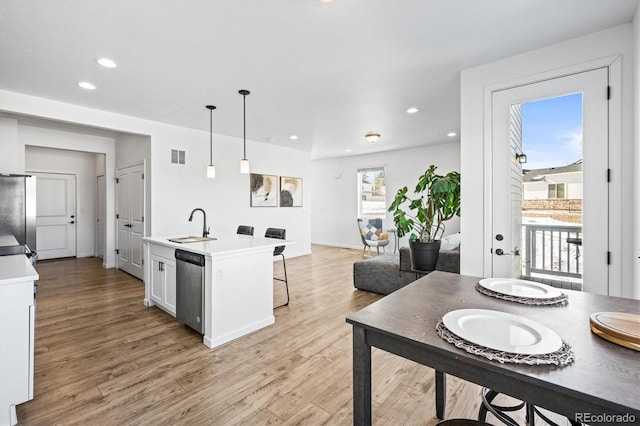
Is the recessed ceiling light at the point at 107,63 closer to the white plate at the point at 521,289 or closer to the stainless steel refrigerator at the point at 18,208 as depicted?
the stainless steel refrigerator at the point at 18,208

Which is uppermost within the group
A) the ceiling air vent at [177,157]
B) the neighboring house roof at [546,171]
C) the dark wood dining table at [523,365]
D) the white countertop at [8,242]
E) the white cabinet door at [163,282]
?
the ceiling air vent at [177,157]

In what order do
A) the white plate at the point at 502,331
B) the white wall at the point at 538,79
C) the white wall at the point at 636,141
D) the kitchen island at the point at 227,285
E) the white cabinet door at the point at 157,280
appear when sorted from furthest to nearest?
1. the white cabinet door at the point at 157,280
2. the kitchen island at the point at 227,285
3. the white wall at the point at 538,79
4. the white wall at the point at 636,141
5. the white plate at the point at 502,331

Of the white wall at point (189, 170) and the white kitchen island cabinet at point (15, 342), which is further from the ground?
the white wall at point (189, 170)

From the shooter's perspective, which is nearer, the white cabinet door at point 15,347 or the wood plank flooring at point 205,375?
the white cabinet door at point 15,347

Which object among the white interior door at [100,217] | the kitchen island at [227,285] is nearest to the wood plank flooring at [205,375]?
the kitchen island at [227,285]

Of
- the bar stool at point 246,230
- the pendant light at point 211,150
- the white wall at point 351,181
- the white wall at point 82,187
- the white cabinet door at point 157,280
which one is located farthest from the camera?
the white wall at point 351,181

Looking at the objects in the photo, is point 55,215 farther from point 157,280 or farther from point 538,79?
point 538,79

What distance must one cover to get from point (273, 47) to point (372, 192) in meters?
5.68

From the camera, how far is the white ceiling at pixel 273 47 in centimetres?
195

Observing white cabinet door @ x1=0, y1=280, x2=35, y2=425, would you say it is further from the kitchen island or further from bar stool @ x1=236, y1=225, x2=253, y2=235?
bar stool @ x1=236, y1=225, x2=253, y2=235

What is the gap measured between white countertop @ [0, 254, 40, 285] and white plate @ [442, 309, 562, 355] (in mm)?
2190

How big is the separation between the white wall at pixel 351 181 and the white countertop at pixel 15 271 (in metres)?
6.29

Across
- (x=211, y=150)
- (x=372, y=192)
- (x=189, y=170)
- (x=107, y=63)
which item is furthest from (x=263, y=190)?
(x=107, y=63)

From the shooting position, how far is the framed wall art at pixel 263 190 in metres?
6.10
